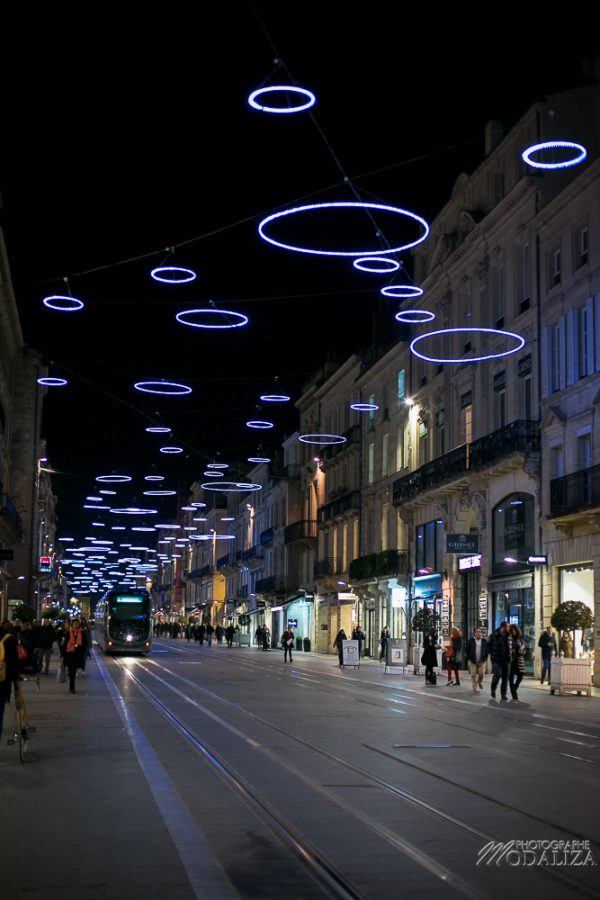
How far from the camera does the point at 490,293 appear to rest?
44.9 metres

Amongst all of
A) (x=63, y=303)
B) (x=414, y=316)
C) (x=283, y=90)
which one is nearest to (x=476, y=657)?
(x=63, y=303)

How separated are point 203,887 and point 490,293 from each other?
38.7 m

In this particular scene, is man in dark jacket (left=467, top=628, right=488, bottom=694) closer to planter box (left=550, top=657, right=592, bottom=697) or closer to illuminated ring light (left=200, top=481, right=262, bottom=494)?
planter box (left=550, top=657, right=592, bottom=697)

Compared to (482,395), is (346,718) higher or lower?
lower

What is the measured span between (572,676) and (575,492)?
6162 mm

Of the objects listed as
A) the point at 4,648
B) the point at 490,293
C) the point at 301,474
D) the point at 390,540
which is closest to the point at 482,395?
the point at 490,293

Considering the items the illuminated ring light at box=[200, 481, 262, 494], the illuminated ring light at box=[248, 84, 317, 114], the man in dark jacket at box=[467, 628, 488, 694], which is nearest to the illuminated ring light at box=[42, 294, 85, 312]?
the illuminated ring light at box=[248, 84, 317, 114]

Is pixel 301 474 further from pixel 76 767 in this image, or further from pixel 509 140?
pixel 76 767

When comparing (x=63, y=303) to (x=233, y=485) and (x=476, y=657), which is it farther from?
(x=233, y=485)

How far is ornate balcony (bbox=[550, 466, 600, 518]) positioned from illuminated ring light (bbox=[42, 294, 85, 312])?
1426 centimetres

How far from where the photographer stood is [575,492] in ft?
118

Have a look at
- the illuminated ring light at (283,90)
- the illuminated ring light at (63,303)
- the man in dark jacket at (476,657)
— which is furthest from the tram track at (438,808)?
the man in dark jacket at (476,657)

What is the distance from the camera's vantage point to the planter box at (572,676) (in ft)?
104

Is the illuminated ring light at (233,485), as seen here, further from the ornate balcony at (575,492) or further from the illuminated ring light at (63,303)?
the illuminated ring light at (63,303)
